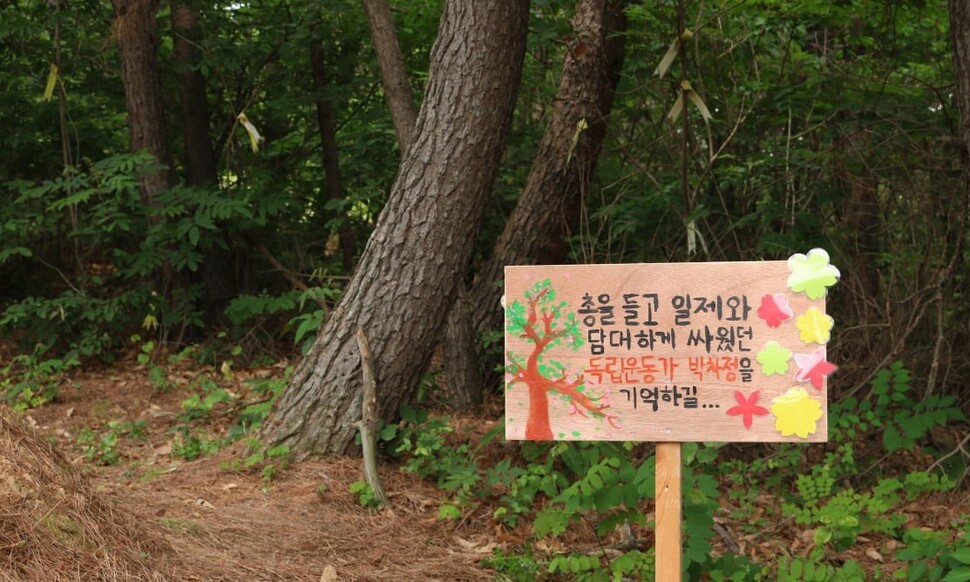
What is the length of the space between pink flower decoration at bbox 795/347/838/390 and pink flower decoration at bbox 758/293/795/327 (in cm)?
13

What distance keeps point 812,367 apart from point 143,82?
6.77 metres

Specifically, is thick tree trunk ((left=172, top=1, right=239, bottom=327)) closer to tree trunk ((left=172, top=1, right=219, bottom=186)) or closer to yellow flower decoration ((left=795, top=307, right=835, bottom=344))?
tree trunk ((left=172, top=1, right=219, bottom=186))

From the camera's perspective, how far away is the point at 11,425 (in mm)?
3391

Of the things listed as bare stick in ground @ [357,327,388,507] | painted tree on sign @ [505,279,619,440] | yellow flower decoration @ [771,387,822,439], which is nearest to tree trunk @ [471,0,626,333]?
bare stick in ground @ [357,327,388,507]

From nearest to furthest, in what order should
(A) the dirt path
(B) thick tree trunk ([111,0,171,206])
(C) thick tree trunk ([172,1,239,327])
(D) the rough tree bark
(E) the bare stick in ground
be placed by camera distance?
(A) the dirt path
(E) the bare stick in ground
(D) the rough tree bark
(B) thick tree trunk ([111,0,171,206])
(C) thick tree trunk ([172,1,239,327])

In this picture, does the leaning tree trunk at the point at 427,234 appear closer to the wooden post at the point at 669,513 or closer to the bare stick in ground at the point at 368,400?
the bare stick in ground at the point at 368,400

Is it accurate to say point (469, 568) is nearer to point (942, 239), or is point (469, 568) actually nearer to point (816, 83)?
point (942, 239)

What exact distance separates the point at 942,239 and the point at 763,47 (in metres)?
2.12

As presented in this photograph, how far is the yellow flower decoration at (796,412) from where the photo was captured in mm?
3035

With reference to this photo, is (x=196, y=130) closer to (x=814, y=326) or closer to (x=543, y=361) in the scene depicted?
(x=543, y=361)

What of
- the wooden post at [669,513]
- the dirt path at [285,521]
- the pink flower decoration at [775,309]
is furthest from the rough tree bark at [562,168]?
the pink flower decoration at [775,309]

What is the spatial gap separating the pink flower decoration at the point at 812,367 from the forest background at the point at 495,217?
0.79 meters

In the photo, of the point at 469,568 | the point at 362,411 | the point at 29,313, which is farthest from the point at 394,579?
the point at 29,313

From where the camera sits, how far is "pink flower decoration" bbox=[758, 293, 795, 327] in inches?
121
